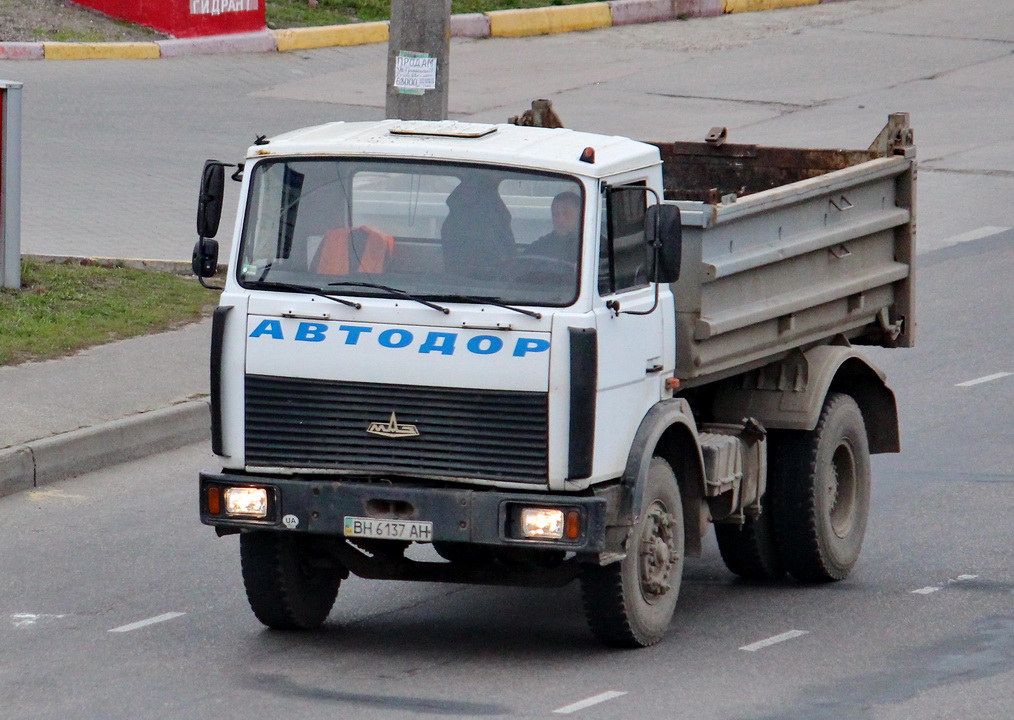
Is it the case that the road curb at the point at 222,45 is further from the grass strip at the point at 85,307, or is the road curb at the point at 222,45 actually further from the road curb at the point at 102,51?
the grass strip at the point at 85,307

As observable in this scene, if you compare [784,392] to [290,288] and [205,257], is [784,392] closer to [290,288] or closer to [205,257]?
[290,288]

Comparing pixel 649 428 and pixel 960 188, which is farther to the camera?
pixel 960 188

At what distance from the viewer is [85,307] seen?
13234mm

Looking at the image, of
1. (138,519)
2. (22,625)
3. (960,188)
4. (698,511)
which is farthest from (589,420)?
(960,188)

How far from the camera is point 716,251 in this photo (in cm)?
770

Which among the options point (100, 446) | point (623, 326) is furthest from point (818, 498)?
point (100, 446)

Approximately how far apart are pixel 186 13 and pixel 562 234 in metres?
17.3

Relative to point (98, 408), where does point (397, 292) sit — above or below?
above

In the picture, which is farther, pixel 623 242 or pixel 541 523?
pixel 623 242

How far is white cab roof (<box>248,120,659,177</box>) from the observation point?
699 cm

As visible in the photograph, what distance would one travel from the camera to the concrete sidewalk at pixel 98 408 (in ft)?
33.4

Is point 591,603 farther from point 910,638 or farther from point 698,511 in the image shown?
point 910,638

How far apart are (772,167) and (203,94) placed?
43.1 feet

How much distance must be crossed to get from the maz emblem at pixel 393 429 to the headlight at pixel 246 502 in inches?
20.7
